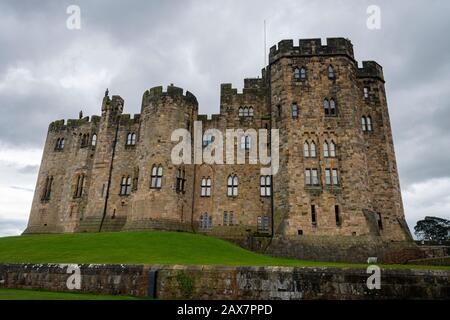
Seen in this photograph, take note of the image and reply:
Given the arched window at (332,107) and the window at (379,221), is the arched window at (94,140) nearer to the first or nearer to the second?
the arched window at (332,107)

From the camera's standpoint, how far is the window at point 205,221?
29.9 meters

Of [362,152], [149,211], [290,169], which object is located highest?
[362,152]

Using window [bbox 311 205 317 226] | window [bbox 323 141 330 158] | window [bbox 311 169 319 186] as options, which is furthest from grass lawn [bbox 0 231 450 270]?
window [bbox 323 141 330 158]

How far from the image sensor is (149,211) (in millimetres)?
27406

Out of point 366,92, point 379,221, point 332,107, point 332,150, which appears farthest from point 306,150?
point 366,92

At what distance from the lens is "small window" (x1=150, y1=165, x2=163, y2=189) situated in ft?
93.3

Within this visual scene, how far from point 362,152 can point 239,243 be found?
45.8 feet

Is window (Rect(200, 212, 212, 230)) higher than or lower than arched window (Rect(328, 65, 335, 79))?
lower

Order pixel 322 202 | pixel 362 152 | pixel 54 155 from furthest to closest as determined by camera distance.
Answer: pixel 54 155, pixel 362 152, pixel 322 202

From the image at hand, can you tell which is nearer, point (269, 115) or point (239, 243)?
point (239, 243)

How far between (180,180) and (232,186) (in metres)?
5.39

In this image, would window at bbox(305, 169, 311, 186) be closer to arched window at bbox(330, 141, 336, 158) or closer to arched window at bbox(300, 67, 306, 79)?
arched window at bbox(330, 141, 336, 158)
